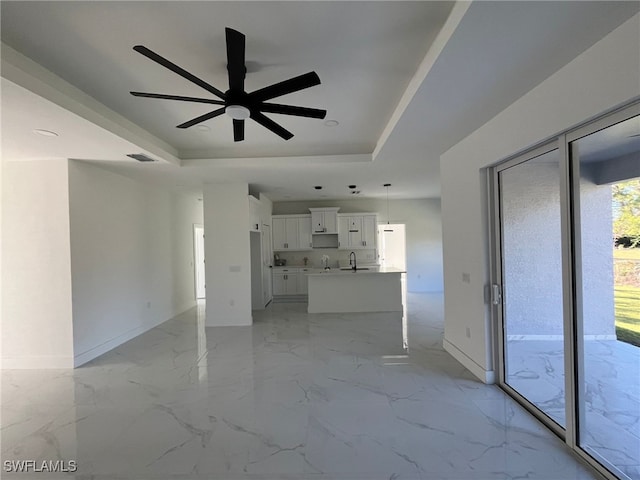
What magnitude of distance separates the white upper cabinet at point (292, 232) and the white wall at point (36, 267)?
→ 16.4 feet

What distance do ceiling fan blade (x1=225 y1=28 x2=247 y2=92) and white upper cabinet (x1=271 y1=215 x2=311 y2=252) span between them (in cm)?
643

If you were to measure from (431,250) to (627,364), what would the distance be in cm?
700

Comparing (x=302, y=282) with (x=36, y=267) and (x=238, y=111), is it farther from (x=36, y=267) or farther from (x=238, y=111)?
(x=238, y=111)

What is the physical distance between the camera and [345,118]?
139 inches

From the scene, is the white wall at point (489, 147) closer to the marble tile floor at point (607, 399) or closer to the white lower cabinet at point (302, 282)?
the marble tile floor at point (607, 399)

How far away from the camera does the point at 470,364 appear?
355 cm

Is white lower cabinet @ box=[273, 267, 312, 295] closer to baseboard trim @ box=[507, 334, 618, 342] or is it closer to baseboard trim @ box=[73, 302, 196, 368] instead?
baseboard trim @ box=[73, 302, 196, 368]

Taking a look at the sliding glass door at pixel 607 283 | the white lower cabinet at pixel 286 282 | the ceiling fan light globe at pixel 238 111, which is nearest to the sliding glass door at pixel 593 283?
the sliding glass door at pixel 607 283

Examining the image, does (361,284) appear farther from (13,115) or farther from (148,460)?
(13,115)

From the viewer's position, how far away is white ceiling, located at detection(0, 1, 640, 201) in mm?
1816

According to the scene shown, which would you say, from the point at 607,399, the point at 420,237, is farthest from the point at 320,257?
the point at 607,399

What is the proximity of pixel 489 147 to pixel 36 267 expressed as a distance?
5.43 meters

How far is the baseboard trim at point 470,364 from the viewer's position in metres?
3.24

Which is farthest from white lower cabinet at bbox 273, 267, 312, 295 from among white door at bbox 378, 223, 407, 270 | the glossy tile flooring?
white door at bbox 378, 223, 407, 270
